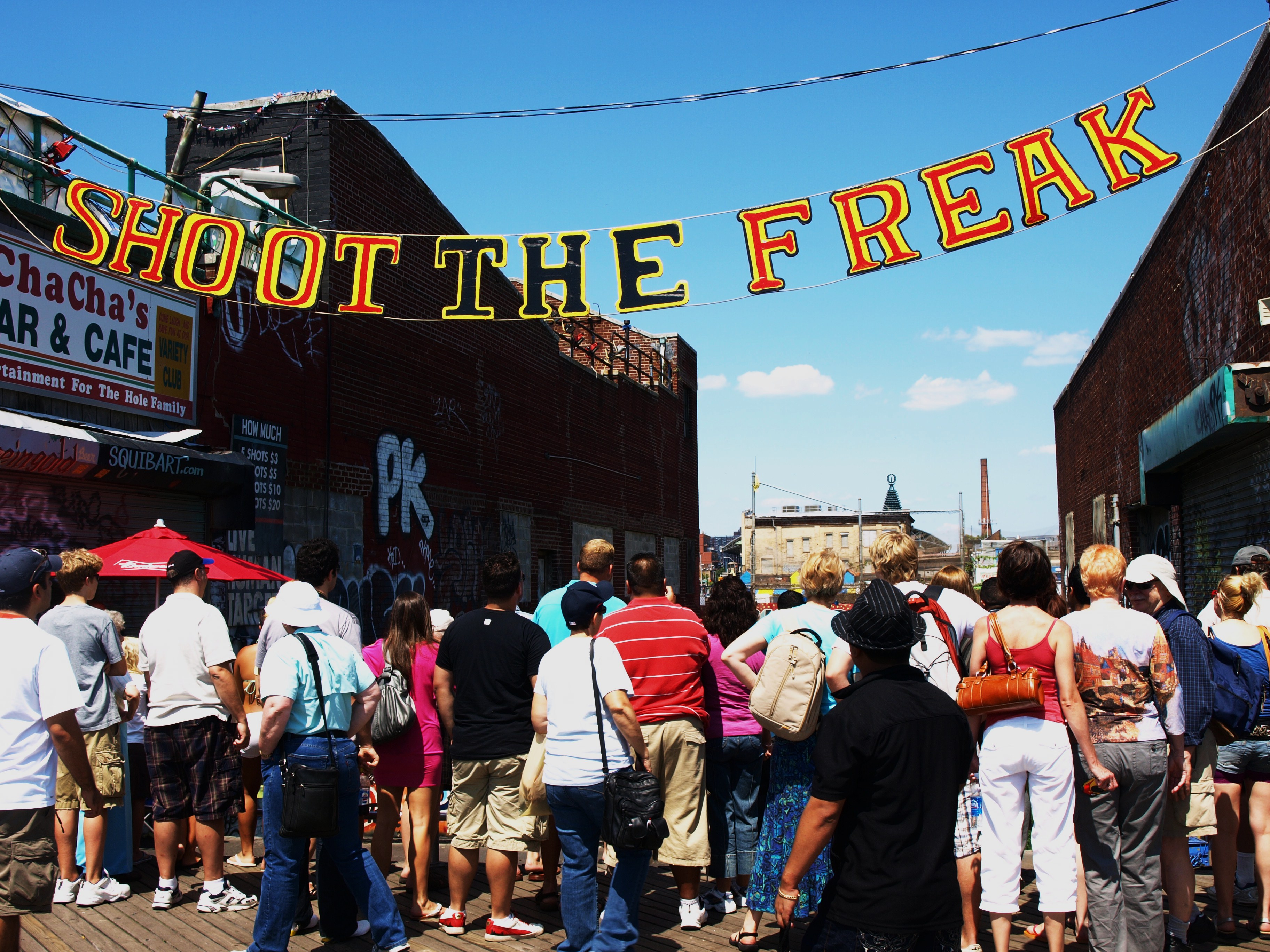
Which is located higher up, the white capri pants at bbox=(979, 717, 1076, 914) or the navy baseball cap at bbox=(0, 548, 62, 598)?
the navy baseball cap at bbox=(0, 548, 62, 598)

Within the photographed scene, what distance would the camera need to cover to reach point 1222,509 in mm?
11625

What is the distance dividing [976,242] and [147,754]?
6.58m

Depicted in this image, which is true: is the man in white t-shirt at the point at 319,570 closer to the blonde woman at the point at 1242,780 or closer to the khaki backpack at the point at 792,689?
the khaki backpack at the point at 792,689

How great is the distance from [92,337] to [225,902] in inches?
205

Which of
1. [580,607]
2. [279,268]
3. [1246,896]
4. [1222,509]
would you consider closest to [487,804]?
[580,607]

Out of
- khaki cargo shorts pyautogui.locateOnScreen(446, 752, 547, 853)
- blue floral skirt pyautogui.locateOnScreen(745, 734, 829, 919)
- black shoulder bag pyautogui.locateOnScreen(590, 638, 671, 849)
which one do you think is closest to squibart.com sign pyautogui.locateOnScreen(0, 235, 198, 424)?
khaki cargo shorts pyautogui.locateOnScreen(446, 752, 547, 853)

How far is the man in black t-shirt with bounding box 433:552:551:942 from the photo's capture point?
208 inches

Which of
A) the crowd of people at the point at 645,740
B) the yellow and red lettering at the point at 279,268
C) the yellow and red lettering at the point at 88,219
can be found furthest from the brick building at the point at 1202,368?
the yellow and red lettering at the point at 88,219

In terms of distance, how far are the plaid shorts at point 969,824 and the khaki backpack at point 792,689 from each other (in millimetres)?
739

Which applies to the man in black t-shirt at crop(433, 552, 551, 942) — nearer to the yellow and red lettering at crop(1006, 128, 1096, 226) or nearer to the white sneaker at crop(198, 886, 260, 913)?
the white sneaker at crop(198, 886, 260, 913)

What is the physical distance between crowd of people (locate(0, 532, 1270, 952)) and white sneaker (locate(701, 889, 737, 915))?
28 millimetres

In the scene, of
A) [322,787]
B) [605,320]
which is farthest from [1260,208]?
[605,320]

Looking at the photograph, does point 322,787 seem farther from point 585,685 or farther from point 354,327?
point 354,327

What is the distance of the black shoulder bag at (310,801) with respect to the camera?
447 cm
